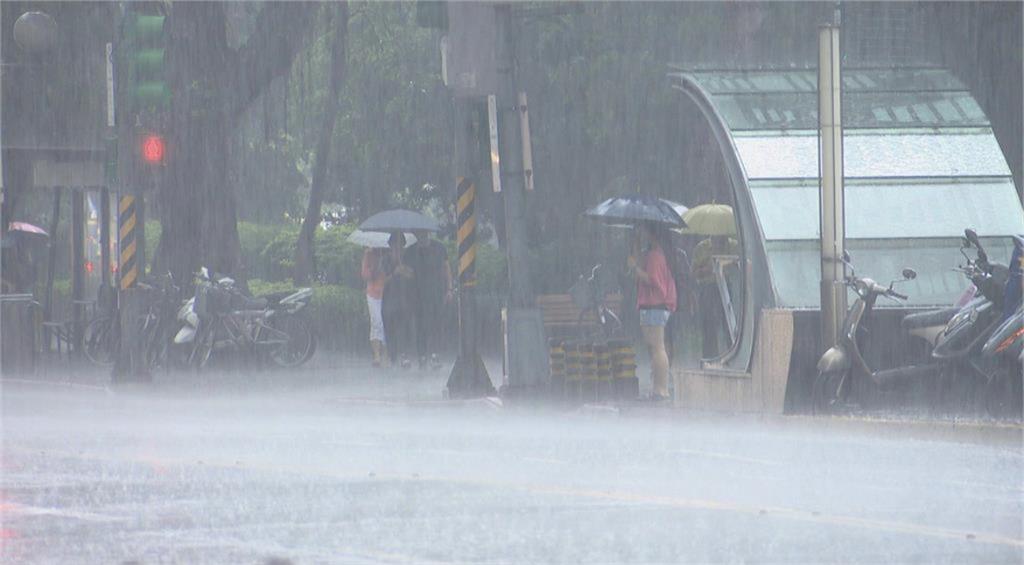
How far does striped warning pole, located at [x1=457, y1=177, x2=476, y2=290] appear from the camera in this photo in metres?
22.6

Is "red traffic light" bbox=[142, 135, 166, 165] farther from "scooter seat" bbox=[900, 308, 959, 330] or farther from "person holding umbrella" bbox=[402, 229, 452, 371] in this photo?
"scooter seat" bbox=[900, 308, 959, 330]

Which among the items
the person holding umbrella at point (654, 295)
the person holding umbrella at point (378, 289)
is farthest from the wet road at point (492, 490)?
the person holding umbrella at point (378, 289)

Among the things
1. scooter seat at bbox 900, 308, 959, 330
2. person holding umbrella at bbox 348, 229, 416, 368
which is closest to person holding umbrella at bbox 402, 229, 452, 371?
person holding umbrella at bbox 348, 229, 416, 368

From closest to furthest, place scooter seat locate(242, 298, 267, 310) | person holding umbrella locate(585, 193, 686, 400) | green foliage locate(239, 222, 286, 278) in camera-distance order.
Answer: person holding umbrella locate(585, 193, 686, 400), scooter seat locate(242, 298, 267, 310), green foliage locate(239, 222, 286, 278)

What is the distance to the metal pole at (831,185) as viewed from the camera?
61.8ft

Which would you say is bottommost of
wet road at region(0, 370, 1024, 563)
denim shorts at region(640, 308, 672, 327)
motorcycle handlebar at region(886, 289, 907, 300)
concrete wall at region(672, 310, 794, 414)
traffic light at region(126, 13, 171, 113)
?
wet road at region(0, 370, 1024, 563)

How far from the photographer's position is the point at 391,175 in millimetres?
43688

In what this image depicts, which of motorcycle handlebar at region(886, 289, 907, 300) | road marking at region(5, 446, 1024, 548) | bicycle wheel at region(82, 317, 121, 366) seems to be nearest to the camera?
road marking at region(5, 446, 1024, 548)

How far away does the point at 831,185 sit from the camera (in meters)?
19.0

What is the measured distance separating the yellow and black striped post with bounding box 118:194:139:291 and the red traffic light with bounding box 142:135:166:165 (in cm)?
56

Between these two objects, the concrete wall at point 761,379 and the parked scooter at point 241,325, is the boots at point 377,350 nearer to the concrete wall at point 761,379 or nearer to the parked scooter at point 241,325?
the parked scooter at point 241,325

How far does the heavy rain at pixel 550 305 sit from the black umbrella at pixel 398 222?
10cm

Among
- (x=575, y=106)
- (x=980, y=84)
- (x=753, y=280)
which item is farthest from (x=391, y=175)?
(x=753, y=280)

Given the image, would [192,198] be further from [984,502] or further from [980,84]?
[984,502]
